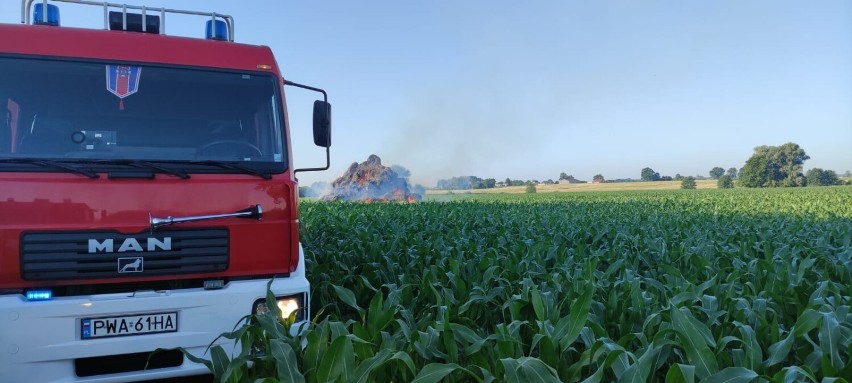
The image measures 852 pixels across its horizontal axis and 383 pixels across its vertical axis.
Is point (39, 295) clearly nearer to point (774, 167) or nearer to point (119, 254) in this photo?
point (119, 254)

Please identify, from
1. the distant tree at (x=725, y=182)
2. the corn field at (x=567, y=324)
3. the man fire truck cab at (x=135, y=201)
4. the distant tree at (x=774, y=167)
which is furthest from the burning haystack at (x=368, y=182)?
the distant tree at (x=774, y=167)

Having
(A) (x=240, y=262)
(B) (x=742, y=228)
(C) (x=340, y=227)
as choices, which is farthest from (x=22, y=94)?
(B) (x=742, y=228)

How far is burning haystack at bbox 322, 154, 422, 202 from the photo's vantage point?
3641cm

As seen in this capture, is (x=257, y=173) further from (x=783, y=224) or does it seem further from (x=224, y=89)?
(x=783, y=224)

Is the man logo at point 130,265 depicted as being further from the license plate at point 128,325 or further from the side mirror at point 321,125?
the side mirror at point 321,125

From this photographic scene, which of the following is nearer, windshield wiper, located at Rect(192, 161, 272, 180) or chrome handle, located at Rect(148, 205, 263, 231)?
chrome handle, located at Rect(148, 205, 263, 231)

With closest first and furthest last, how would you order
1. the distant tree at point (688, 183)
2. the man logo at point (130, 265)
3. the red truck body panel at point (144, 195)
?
the red truck body panel at point (144, 195), the man logo at point (130, 265), the distant tree at point (688, 183)

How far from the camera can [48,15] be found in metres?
4.18

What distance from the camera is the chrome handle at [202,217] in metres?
3.28

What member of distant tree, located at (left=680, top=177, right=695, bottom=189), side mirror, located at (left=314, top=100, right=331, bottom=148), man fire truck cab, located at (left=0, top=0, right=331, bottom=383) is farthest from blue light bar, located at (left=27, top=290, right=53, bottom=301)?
distant tree, located at (left=680, top=177, right=695, bottom=189)

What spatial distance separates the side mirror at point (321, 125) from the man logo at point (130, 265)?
1.57 metres

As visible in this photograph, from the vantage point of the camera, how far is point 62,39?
3586mm

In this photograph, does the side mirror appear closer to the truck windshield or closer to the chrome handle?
the truck windshield

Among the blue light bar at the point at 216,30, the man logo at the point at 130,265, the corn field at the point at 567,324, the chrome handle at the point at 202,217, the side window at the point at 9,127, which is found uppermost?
the blue light bar at the point at 216,30
